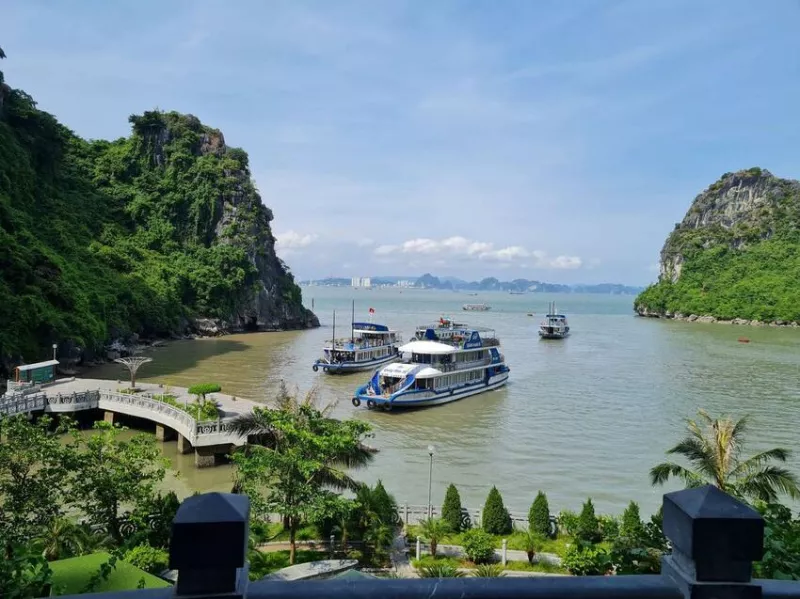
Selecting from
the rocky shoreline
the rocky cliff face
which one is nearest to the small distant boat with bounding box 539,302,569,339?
the rocky shoreline

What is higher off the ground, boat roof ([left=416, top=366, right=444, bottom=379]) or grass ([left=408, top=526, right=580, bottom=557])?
boat roof ([left=416, top=366, right=444, bottom=379])

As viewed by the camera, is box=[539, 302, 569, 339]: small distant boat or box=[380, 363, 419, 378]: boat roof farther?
box=[539, 302, 569, 339]: small distant boat

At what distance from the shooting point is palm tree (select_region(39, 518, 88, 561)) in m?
11.2

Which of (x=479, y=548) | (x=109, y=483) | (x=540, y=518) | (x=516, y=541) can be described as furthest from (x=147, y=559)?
(x=540, y=518)

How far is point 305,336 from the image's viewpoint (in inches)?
3398

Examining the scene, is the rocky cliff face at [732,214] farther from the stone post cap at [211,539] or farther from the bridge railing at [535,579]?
the stone post cap at [211,539]

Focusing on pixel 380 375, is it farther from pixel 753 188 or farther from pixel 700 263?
pixel 753 188

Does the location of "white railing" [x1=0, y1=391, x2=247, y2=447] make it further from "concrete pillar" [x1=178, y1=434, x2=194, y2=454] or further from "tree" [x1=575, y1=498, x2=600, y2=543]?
"tree" [x1=575, y1=498, x2=600, y2=543]

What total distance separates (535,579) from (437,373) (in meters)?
36.0

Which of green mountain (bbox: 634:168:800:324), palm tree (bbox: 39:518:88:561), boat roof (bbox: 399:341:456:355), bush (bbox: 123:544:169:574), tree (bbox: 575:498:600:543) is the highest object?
green mountain (bbox: 634:168:800:324)

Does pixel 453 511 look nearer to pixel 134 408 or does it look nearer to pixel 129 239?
pixel 134 408

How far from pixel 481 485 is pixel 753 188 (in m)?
162

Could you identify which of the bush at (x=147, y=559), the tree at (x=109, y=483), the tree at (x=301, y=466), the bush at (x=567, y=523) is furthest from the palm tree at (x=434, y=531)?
the tree at (x=109, y=483)

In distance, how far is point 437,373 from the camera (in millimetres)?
38000
